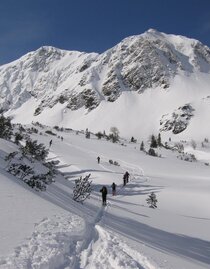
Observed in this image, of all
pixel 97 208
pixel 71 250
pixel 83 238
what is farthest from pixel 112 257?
pixel 97 208

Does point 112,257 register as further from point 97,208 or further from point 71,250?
point 97,208

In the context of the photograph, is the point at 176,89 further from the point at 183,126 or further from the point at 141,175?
the point at 141,175

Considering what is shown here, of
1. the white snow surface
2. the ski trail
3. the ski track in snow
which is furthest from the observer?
the ski trail

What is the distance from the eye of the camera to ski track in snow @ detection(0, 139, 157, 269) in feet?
22.1

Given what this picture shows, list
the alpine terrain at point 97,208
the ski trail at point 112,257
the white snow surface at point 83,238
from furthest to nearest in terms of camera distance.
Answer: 1. the alpine terrain at point 97,208
2. the ski trail at point 112,257
3. the white snow surface at point 83,238

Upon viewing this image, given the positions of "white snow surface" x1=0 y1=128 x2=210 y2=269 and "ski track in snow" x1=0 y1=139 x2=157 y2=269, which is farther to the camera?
"white snow surface" x1=0 y1=128 x2=210 y2=269

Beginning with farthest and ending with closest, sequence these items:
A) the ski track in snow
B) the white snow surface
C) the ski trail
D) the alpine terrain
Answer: the alpine terrain → the ski trail → the white snow surface → the ski track in snow

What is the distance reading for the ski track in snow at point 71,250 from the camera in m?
6.74

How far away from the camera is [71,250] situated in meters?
8.04

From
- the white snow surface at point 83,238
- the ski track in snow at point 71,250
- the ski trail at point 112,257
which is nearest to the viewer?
the ski track in snow at point 71,250

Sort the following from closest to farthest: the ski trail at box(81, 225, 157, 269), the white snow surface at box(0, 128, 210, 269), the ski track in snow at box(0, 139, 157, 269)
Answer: the ski track in snow at box(0, 139, 157, 269)
the white snow surface at box(0, 128, 210, 269)
the ski trail at box(81, 225, 157, 269)

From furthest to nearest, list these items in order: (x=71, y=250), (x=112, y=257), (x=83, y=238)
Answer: (x=83, y=238)
(x=71, y=250)
(x=112, y=257)

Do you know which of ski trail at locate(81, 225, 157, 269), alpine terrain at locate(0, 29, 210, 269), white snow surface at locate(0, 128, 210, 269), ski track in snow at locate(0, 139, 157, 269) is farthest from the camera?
alpine terrain at locate(0, 29, 210, 269)

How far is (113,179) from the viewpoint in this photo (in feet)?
117
